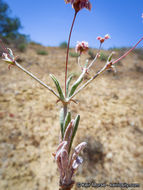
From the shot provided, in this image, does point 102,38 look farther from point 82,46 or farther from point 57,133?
point 57,133

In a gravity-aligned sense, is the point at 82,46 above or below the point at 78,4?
below

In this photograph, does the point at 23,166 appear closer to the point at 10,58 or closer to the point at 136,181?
the point at 136,181

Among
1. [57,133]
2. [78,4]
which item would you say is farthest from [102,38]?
[57,133]

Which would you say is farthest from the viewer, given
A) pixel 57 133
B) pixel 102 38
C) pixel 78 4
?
pixel 57 133

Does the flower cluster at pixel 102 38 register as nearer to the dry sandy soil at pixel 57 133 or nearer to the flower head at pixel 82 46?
the flower head at pixel 82 46

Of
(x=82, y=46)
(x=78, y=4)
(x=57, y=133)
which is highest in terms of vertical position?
(x=78, y=4)

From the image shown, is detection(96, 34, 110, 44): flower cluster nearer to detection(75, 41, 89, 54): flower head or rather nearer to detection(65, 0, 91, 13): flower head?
detection(75, 41, 89, 54): flower head

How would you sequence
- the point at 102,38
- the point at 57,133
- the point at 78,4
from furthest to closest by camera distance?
1. the point at 57,133
2. the point at 102,38
3. the point at 78,4

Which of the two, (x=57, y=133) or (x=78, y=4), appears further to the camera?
(x=57, y=133)

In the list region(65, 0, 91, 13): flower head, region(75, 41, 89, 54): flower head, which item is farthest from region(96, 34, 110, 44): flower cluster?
region(65, 0, 91, 13): flower head
